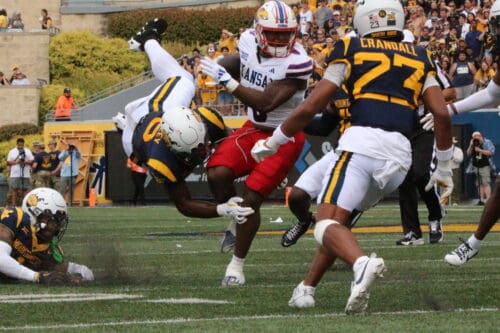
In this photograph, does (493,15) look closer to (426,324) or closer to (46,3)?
(426,324)

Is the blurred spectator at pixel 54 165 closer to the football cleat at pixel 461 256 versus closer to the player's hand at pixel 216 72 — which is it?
the player's hand at pixel 216 72

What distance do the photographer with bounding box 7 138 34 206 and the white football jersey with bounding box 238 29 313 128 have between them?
54.6ft

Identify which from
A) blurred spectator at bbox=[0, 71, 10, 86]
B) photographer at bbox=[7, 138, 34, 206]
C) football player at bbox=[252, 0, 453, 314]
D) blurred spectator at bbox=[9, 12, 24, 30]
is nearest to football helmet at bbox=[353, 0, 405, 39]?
football player at bbox=[252, 0, 453, 314]

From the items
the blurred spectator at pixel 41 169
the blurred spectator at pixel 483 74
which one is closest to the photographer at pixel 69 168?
the blurred spectator at pixel 41 169

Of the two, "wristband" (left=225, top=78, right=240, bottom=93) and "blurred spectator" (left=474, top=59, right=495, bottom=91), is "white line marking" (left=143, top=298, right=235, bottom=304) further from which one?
"blurred spectator" (left=474, top=59, right=495, bottom=91)

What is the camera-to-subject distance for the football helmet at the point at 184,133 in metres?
8.30

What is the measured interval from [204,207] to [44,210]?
1087mm

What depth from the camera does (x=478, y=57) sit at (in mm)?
22609

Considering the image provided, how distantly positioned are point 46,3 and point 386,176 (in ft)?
111

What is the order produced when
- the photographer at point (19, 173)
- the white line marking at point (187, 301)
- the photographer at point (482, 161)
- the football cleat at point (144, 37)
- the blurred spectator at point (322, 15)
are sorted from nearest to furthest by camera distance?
the white line marking at point (187, 301), the football cleat at point (144, 37), the photographer at point (482, 161), the photographer at point (19, 173), the blurred spectator at point (322, 15)

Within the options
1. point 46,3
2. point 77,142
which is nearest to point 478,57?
point 77,142

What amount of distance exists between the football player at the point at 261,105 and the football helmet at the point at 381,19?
1.61 m

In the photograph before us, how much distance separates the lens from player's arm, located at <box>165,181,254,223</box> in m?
8.25

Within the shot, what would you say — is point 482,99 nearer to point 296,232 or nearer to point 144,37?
point 296,232
